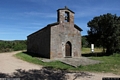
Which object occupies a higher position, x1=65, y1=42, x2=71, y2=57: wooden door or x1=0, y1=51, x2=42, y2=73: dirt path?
x1=65, y1=42, x2=71, y2=57: wooden door

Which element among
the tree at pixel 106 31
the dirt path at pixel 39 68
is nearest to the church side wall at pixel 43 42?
the dirt path at pixel 39 68

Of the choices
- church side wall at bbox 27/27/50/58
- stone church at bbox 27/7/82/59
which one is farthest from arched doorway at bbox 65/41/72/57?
church side wall at bbox 27/27/50/58

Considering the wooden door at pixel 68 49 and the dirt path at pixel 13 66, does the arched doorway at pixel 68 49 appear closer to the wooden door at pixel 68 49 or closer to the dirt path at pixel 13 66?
the wooden door at pixel 68 49

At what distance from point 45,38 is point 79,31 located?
4978 mm

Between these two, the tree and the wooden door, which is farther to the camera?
the tree

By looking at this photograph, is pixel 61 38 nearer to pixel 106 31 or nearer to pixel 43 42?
pixel 43 42

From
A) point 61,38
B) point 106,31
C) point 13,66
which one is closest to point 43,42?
point 61,38

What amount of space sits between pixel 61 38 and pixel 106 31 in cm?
1156

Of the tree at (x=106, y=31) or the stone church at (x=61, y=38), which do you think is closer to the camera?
the stone church at (x=61, y=38)

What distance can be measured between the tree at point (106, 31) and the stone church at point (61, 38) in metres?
7.89

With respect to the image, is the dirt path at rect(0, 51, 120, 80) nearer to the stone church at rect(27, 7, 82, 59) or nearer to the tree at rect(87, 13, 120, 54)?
the stone church at rect(27, 7, 82, 59)

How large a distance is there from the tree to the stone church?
25.9 feet

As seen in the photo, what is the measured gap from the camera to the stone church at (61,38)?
18891mm

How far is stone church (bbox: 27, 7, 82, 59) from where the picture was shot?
18.9m
